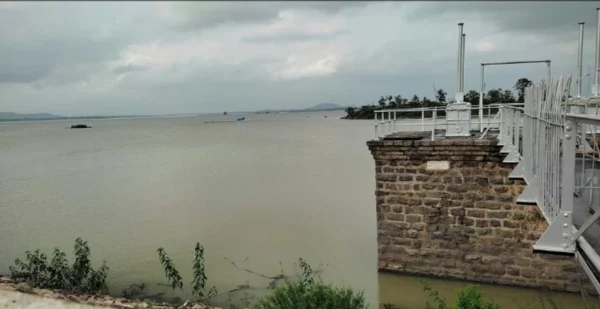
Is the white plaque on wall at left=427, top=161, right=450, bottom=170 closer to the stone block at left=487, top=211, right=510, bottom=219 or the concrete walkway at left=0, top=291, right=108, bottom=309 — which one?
the stone block at left=487, top=211, right=510, bottom=219

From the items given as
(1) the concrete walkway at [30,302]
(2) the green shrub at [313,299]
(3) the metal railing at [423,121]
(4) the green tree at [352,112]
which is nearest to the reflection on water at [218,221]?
(1) the concrete walkway at [30,302]

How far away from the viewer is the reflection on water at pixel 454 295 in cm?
896

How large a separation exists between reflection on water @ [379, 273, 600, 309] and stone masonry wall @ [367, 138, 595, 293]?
6.2 inches

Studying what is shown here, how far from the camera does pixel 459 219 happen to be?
9.85 meters

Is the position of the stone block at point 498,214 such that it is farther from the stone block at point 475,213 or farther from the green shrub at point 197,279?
the green shrub at point 197,279

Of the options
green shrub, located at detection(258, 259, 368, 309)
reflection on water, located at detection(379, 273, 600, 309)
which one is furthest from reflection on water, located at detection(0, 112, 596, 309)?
green shrub, located at detection(258, 259, 368, 309)

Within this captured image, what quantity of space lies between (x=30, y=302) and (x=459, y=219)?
343 inches

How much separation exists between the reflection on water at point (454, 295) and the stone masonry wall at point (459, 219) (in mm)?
156

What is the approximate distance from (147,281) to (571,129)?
1020cm

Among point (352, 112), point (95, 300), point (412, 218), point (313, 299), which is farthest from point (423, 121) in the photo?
point (352, 112)

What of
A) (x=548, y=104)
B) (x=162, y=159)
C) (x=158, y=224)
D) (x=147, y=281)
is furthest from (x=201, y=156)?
(x=548, y=104)

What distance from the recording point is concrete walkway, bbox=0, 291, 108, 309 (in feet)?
26.5

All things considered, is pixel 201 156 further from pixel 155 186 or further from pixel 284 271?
pixel 284 271

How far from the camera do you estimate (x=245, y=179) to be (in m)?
25.9
